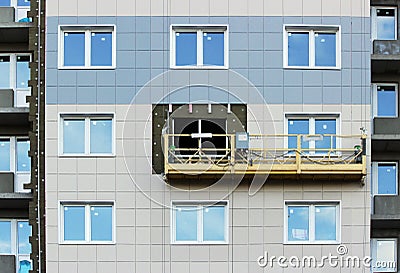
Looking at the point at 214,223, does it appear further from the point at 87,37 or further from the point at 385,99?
the point at 385,99

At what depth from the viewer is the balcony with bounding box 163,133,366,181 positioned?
53.0 ft

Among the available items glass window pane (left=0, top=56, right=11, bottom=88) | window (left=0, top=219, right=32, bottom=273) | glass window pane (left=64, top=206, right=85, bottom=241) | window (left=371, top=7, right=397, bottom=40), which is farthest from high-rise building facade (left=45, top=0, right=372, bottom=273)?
glass window pane (left=0, top=56, right=11, bottom=88)

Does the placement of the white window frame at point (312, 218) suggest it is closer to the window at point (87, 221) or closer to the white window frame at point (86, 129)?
the window at point (87, 221)

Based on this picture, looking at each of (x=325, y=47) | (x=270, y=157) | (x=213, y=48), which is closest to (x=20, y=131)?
(x=213, y=48)

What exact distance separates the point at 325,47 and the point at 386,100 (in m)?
2.31

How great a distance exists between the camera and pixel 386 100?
60.2ft

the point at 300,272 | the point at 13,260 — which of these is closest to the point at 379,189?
the point at 300,272

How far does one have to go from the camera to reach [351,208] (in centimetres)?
1658

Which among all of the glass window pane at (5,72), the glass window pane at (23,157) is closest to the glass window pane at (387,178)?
the glass window pane at (23,157)

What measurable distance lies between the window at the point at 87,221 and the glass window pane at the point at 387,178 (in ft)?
19.4

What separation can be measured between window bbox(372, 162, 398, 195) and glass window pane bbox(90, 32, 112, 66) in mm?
6181

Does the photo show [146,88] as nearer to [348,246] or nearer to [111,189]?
[111,189]

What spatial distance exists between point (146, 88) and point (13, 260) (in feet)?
15.5

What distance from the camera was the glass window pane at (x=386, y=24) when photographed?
1834cm
